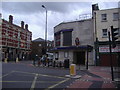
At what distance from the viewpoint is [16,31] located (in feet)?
195

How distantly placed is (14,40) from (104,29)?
37781 millimetres

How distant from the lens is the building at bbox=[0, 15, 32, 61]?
170ft

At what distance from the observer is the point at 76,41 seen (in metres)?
31.3

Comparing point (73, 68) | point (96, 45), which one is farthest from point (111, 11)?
point (73, 68)

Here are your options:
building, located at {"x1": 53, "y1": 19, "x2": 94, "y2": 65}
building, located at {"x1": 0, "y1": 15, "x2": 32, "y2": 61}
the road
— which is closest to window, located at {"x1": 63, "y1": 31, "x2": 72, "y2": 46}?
building, located at {"x1": 53, "y1": 19, "x2": 94, "y2": 65}

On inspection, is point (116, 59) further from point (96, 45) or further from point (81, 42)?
point (81, 42)

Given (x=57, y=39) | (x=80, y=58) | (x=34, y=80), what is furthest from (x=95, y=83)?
(x=57, y=39)

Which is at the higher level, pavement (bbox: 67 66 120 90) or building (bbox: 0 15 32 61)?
building (bbox: 0 15 32 61)

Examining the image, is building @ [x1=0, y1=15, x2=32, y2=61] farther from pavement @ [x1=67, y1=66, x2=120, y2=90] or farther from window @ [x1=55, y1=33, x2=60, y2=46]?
pavement @ [x1=67, y1=66, x2=120, y2=90]

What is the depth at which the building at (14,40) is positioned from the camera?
170 ft

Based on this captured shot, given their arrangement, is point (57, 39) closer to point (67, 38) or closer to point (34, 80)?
point (67, 38)

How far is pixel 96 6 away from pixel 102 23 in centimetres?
483

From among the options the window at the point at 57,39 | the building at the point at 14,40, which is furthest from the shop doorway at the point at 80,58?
the building at the point at 14,40

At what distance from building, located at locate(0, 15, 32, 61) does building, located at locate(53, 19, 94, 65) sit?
21.4 m
